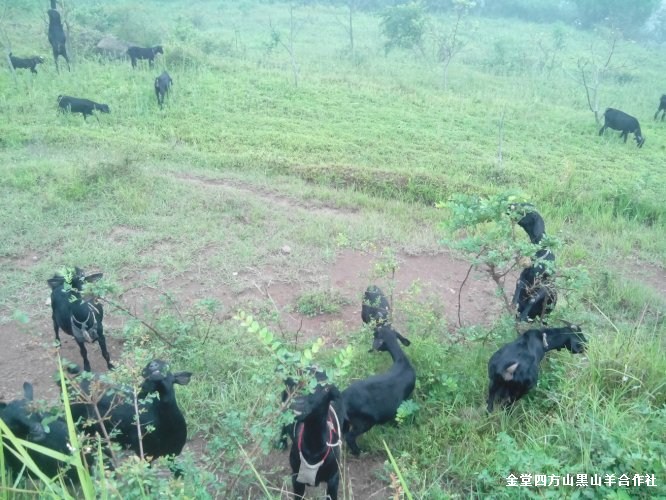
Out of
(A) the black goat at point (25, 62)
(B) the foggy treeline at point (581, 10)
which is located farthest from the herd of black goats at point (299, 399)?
(B) the foggy treeline at point (581, 10)

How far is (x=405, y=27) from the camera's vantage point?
18984 mm

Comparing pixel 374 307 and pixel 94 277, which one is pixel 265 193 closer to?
pixel 374 307

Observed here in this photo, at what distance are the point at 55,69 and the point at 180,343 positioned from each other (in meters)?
11.8

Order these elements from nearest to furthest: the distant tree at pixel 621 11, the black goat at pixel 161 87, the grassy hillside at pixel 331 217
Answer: the grassy hillside at pixel 331 217 < the black goat at pixel 161 87 < the distant tree at pixel 621 11

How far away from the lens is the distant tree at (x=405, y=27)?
18820mm

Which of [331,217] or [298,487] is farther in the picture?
[331,217]

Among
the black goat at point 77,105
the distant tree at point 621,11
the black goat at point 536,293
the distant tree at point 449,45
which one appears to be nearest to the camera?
the black goat at point 536,293

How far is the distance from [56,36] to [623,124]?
44.9 feet

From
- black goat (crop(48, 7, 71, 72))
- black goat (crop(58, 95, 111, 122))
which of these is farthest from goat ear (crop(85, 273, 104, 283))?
black goat (crop(48, 7, 71, 72))

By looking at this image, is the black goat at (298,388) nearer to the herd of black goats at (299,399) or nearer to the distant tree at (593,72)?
the herd of black goats at (299,399)

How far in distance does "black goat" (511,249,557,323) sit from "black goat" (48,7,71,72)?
12.9 m

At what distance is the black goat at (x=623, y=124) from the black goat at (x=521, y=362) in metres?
10.1

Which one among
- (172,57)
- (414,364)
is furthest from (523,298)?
(172,57)

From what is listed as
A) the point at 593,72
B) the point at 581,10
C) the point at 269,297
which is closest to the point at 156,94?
the point at 269,297
